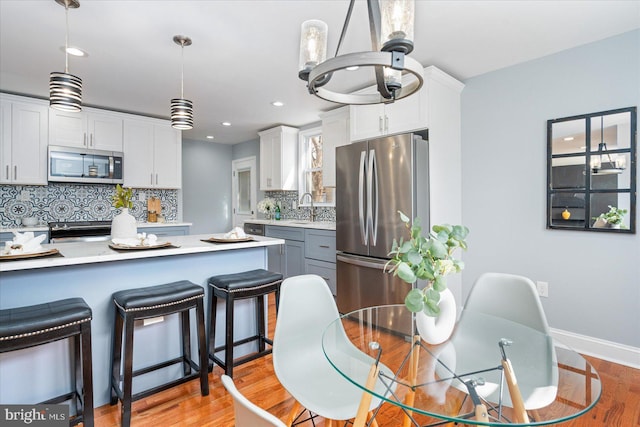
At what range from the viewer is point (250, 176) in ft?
20.3

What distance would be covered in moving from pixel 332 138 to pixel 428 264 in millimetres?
3161

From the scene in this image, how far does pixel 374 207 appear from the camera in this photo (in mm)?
3014

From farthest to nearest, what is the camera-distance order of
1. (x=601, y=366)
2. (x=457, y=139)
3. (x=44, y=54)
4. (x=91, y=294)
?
(x=457, y=139) → (x=44, y=54) → (x=601, y=366) → (x=91, y=294)

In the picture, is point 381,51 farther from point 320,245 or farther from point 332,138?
point 332,138

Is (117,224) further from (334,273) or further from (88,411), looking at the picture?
(334,273)

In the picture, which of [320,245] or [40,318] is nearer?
[40,318]

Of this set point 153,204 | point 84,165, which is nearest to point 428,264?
point 84,165

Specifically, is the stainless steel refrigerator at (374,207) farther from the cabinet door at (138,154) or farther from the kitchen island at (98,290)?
the cabinet door at (138,154)

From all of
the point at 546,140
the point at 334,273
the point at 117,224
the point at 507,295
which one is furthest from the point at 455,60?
the point at 117,224

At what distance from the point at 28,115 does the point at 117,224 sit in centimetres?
249

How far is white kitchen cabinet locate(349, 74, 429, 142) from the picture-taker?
9.55ft

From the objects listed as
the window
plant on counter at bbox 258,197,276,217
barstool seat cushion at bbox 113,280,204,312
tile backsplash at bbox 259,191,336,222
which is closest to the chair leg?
barstool seat cushion at bbox 113,280,204,312

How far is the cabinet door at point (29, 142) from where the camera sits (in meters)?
3.59

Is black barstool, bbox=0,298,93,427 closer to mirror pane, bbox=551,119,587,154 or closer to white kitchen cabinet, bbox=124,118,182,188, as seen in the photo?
white kitchen cabinet, bbox=124,118,182,188
